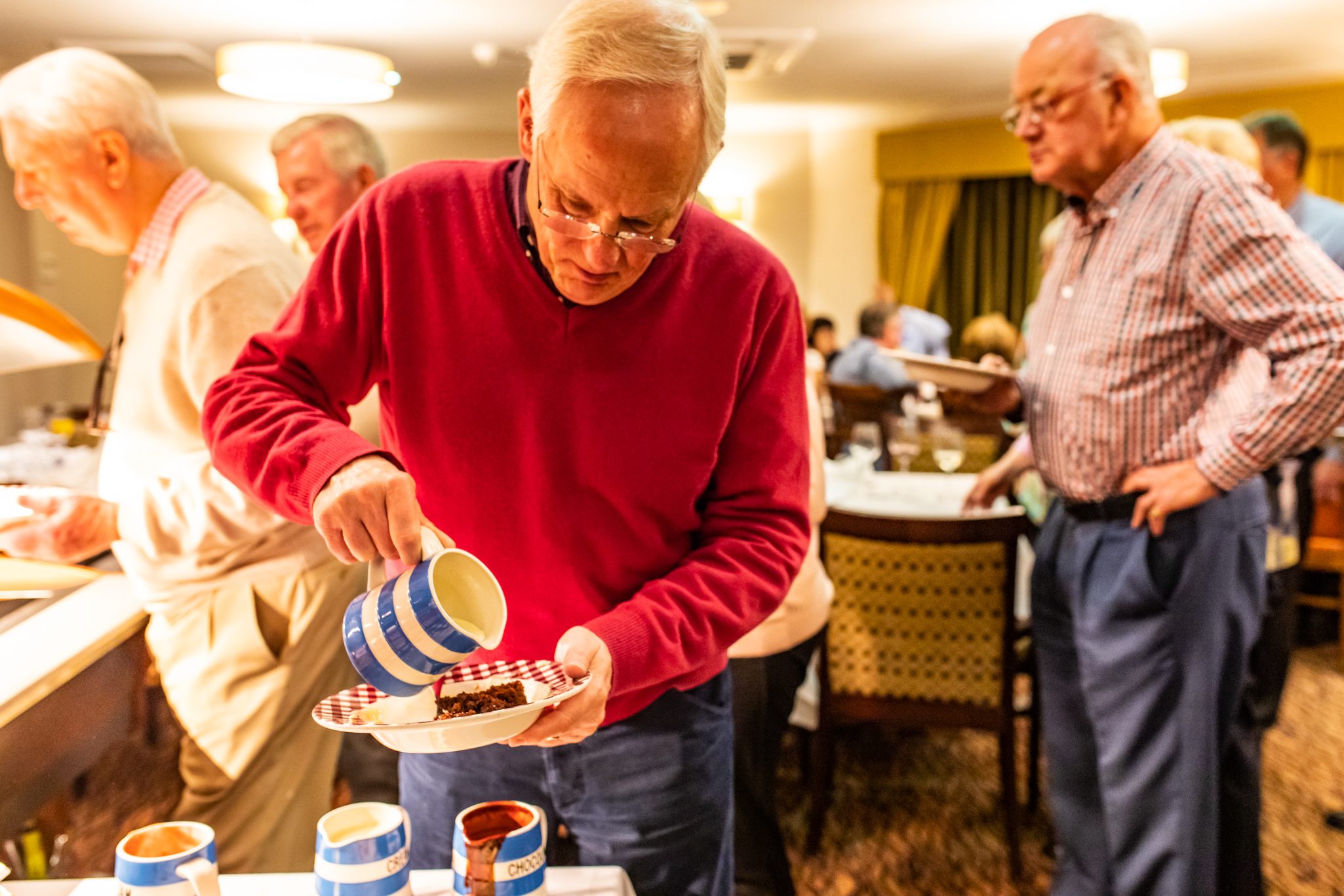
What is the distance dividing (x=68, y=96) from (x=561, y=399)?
3.51ft

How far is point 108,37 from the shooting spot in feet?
18.9

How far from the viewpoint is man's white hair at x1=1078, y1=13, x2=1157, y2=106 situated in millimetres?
1896

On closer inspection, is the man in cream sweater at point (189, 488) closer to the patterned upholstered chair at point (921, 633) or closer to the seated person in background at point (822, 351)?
the patterned upholstered chair at point (921, 633)

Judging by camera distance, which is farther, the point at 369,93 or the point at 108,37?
the point at 108,37

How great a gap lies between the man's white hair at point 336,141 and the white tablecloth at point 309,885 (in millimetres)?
1714

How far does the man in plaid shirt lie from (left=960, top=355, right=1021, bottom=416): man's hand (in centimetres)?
6

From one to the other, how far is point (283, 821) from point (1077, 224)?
1.88 metres

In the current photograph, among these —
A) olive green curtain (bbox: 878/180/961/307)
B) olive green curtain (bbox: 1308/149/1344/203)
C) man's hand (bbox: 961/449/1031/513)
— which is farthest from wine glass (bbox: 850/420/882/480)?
olive green curtain (bbox: 878/180/961/307)

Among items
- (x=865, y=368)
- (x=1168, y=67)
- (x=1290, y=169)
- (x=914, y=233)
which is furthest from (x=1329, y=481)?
(x=914, y=233)

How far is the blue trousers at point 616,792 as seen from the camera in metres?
1.22

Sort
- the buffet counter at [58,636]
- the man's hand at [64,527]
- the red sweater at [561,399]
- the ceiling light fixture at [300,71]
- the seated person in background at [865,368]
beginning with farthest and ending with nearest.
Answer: the seated person in background at [865,368]
the ceiling light fixture at [300,71]
the man's hand at [64,527]
the buffet counter at [58,636]
the red sweater at [561,399]

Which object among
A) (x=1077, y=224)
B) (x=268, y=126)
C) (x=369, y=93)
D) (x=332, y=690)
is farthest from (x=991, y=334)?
(x=268, y=126)

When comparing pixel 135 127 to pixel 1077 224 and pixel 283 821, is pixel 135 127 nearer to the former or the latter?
pixel 283 821

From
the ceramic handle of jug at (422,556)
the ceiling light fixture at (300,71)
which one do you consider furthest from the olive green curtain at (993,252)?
the ceramic handle of jug at (422,556)
